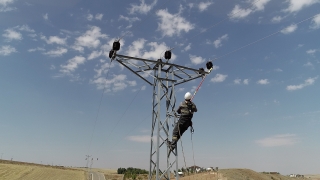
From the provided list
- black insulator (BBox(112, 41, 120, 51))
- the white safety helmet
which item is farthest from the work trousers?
black insulator (BBox(112, 41, 120, 51))

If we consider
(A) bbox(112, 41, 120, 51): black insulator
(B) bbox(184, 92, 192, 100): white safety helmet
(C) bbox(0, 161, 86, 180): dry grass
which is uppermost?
(A) bbox(112, 41, 120, 51): black insulator

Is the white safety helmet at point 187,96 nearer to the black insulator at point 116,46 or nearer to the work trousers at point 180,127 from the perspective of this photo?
the work trousers at point 180,127

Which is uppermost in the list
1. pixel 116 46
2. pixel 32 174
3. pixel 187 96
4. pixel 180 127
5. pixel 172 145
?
pixel 116 46

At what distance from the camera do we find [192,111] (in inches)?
458

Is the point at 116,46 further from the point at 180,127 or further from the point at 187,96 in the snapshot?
the point at 180,127

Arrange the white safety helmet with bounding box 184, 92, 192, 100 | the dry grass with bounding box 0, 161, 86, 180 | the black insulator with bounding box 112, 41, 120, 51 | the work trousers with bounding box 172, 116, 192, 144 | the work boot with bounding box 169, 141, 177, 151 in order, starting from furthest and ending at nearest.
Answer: the dry grass with bounding box 0, 161, 86, 180, the black insulator with bounding box 112, 41, 120, 51, the work boot with bounding box 169, 141, 177, 151, the work trousers with bounding box 172, 116, 192, 144, the white safety helmet with bounding box 184, 92, 192, 100

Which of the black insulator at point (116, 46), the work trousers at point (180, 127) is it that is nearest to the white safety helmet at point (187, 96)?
the work trousers at point (180, 127)

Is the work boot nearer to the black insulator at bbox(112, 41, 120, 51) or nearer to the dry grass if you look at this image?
the black insulator at bbox(112, 41, 120, 51)

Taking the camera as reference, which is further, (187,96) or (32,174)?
(32,174)

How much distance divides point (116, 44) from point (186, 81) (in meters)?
4.42

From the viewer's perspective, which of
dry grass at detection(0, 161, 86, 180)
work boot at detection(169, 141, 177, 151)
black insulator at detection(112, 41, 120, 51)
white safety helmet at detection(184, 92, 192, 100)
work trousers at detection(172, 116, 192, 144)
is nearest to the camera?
white safety helmet at detection(184, 92, 192, 100)

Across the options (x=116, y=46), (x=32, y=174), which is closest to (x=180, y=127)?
(x=116, y=46)

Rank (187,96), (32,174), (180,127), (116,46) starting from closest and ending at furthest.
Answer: (187,96), (180,127), (116,46), (32,174)

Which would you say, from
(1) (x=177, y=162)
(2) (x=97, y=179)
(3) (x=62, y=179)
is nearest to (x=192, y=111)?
(1) (x=177, y=162)
